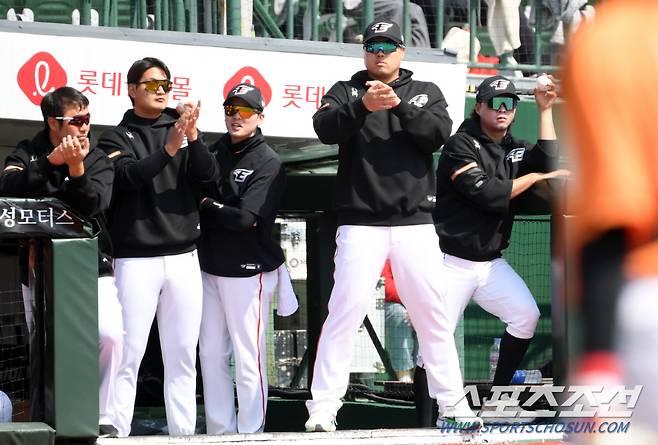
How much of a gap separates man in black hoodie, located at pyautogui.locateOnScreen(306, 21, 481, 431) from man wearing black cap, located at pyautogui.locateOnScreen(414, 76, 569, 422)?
18.9 inches

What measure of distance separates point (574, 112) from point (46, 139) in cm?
428

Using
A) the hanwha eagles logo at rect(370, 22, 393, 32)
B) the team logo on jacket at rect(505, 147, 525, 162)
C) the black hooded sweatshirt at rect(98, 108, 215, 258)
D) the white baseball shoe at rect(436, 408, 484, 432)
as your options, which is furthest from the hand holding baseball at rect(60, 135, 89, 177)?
the team logo on jacket at rect(505, 147, 525, 162)

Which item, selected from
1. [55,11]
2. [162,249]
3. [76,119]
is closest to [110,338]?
[162,249]

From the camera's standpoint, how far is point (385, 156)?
19.4 ft

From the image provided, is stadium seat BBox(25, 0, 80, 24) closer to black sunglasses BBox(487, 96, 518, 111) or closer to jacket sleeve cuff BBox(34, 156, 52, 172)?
black sunglasses BBox(487, 96, 518, 111)

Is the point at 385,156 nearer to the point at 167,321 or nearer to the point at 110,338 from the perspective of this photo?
the point at 167,321

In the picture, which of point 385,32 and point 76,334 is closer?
point 76,334

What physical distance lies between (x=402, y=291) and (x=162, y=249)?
3.85 ft

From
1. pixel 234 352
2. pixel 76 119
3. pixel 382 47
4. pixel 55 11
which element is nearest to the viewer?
pixel 76 119

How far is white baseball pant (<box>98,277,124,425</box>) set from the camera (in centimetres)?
546

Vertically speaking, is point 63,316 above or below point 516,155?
below

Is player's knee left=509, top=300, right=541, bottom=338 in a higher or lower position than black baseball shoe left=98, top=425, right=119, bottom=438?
higher

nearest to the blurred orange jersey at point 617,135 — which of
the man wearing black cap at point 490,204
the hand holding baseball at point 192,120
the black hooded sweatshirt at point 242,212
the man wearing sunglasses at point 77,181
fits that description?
the man wearing sunglasses at point 77,181

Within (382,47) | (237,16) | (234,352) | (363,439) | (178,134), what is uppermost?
(237,16)
